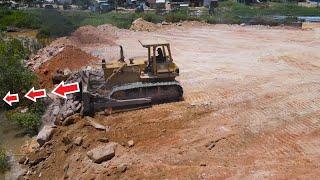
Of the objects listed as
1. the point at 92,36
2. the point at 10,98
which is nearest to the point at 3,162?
the point at 10,98

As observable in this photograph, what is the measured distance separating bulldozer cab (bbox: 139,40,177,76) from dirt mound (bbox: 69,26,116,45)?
45.2 feet

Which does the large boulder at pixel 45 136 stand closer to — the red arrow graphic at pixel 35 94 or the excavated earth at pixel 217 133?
the excavated earth at pixel 217 133

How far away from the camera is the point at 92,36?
3256 cm

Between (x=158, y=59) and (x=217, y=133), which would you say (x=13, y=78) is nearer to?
(x=158, y=59)

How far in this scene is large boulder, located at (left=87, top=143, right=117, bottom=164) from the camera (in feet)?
44.3

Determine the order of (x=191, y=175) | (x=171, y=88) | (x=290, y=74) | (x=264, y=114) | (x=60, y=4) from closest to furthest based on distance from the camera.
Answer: (x=191, y=175)
(x=264, y=114)
(x=171, y=88)
(x=290, y=74)
(x=60, y=4)

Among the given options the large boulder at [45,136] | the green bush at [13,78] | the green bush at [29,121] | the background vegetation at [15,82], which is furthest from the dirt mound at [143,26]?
the large boulder at [45,136]

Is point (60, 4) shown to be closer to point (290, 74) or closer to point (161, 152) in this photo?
point (290, 74)

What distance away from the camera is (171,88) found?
1719 centimetres

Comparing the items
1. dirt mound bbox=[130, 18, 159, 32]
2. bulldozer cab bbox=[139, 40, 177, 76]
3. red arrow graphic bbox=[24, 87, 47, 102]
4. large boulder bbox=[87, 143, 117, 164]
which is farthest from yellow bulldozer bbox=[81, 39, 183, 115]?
dirt mound bbox=[130, 18, 159, 32]

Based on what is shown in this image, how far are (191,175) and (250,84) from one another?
8.02 meters

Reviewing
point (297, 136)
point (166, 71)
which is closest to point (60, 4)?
point (166, 71)

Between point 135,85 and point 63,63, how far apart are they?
883cm

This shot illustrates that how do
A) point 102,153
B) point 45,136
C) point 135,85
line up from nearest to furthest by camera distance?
point 102,153, point 45,136, point 135,85
